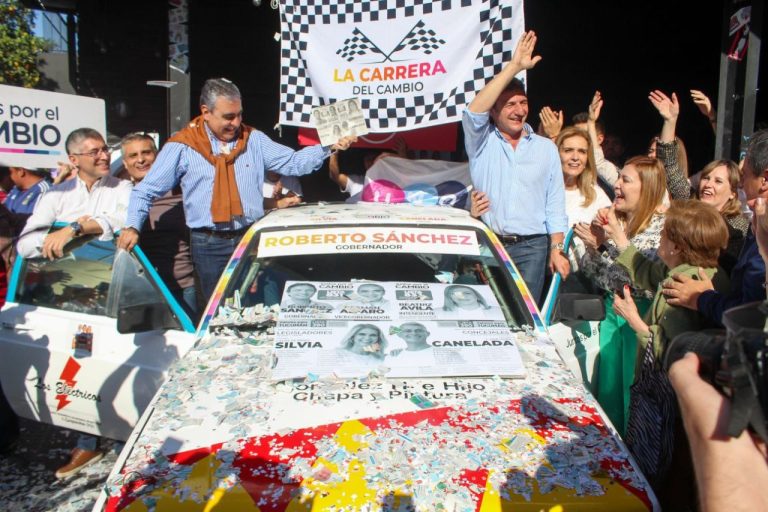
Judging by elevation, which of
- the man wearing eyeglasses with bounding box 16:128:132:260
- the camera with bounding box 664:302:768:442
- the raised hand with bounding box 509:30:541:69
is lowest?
the camera with bounding box 664:302:768:442

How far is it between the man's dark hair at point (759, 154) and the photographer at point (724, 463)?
6.31 ft

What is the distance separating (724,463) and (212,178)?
341 centimetres

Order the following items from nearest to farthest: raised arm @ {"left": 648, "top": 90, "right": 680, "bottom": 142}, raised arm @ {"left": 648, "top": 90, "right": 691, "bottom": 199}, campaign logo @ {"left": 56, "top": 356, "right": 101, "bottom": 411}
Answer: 1. campaign logo @ {"left": 56, "top": 356, "right": 101, "bottom": 411}
2. raised arm @ {"left": 648, "top": 90, "right": 691, "bottom": 199}
3. raised arm @ {"left": 648, "top": 90, "right": 680, "bottom": 142}

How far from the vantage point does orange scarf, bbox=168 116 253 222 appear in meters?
3.96

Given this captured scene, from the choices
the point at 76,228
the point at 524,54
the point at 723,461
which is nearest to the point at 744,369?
the point at 723,461

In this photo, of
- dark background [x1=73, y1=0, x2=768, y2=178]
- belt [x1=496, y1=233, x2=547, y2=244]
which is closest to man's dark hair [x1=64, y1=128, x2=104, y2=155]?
belt [x1=496, y1=233, x2=547, y2=244]

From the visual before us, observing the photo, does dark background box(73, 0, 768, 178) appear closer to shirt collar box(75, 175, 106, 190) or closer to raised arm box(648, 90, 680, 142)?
raised arm box(648, 90, 680, 142)

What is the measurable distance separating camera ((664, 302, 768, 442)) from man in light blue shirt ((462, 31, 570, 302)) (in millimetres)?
2562

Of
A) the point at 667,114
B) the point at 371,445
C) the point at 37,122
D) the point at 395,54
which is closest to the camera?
the point at 371,445

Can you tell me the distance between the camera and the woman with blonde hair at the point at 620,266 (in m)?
3.47

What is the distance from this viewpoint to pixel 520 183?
12.6ft

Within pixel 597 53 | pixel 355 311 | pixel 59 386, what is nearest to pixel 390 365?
pixel 355 311

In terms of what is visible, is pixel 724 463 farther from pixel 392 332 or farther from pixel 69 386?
pixel 69 386

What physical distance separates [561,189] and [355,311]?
1.85m
